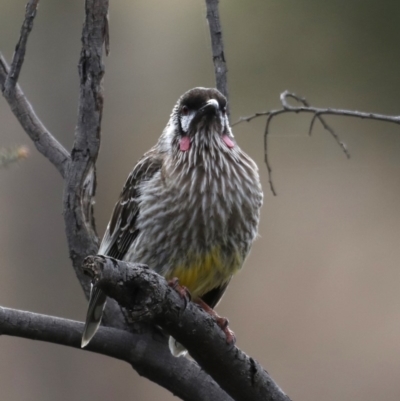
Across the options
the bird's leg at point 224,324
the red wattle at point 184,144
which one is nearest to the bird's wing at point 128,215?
the red wattle at point 184,144

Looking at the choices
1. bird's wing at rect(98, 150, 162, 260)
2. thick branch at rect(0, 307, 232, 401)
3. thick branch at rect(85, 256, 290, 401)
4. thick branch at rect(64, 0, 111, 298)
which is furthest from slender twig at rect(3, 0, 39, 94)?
thick branch at rect(85, 256, 290, 401)

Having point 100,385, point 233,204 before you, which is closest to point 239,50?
point 100,385

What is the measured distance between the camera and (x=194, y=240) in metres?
3.13

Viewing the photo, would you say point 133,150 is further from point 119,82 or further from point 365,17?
point 365,17

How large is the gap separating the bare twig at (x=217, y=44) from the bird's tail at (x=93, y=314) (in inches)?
36.7

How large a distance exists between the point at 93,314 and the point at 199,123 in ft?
2.88

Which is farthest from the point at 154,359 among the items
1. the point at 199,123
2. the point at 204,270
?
the point at 199,123

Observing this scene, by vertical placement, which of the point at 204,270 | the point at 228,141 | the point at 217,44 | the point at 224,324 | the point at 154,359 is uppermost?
the point at 217,44

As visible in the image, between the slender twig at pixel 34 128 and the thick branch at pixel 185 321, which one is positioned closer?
the thick branch at pixel 185 321

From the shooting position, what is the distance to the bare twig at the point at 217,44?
3.25 meters

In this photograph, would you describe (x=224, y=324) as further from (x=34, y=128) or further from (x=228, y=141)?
(x=34, y=128)

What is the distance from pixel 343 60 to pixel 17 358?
4108mm

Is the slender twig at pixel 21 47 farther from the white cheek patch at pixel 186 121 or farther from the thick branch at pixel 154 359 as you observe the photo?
the thick branch at pixel 154 359

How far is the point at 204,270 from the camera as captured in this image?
10.4ft
